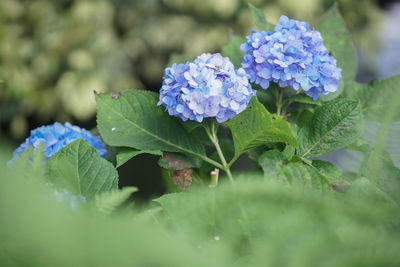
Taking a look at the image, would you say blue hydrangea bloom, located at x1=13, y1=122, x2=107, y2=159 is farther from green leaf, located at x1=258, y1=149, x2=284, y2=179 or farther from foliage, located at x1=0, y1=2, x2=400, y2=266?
green leaf, located at x1=258, y1=149, x2=284, y2=179

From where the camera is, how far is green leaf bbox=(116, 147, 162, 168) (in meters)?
0.56

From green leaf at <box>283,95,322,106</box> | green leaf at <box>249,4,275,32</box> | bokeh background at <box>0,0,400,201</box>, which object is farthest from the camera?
bokeh background at <box>0,0,400,201</box>

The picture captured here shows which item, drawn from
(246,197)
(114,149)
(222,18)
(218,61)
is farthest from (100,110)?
(222,18)

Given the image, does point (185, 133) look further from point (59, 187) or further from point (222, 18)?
point (222, 18)

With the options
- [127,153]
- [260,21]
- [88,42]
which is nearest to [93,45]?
[88,42]

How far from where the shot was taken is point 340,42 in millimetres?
736

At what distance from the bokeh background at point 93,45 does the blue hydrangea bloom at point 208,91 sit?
2.00 metres

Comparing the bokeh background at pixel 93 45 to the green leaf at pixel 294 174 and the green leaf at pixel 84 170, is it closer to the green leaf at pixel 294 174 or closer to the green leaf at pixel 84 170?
the green leaf at pixel 84 170

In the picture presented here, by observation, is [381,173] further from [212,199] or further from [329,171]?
[212,199]

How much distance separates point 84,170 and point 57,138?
0.18 m

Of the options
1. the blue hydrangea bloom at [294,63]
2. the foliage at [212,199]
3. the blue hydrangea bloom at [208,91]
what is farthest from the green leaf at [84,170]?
the blue hydrangea bloom at [294,63]

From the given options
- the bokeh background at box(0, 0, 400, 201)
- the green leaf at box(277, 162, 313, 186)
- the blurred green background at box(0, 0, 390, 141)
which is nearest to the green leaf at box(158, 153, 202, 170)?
the green leaf at box(277, 162, 313, 186)

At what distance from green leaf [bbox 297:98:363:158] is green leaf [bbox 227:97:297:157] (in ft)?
0.22

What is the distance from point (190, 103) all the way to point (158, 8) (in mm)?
2908
